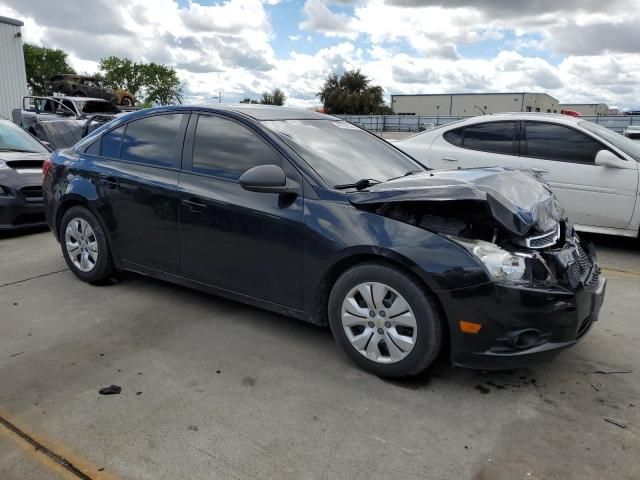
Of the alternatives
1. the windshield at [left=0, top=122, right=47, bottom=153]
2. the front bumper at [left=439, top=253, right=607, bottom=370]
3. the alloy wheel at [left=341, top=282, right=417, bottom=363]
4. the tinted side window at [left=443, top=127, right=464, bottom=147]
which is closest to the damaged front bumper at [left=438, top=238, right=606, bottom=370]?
the front bumper at [left=439, top=253, right=607, bottom=370]

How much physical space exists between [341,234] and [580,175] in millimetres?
4036

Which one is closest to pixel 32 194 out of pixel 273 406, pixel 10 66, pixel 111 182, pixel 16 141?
pixel 16 141

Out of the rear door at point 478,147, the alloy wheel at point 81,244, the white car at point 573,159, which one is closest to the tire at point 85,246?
the alloy wheel at point 81,244

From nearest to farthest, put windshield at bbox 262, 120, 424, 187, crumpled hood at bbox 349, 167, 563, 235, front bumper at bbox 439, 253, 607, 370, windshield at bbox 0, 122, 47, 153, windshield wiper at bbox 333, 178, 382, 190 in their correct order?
front bumper at bbox 439, 253, 607, 370, crumpled hood at bbox 349, 167, 563, 235, windshield wiper at bbox 333, 178, 382, 190, windshield at bbox 262, 120, 424, 187, windshield at bbox 0, 122, 47, 153

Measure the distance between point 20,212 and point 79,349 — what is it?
3.90 m

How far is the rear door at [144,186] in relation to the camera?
3891mm

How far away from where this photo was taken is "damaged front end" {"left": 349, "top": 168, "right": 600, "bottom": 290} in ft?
8.91

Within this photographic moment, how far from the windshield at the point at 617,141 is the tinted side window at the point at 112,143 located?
197 inches

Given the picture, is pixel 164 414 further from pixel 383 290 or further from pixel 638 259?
pixel 638 259

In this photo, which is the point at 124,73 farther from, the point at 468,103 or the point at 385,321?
the point at 385,321

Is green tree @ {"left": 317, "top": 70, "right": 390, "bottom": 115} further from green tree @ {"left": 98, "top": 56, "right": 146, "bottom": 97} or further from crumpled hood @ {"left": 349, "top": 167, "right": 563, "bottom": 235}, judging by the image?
crumpled hood @ {"left": 349, "top": 167, "right": 563, "bottom": 235}

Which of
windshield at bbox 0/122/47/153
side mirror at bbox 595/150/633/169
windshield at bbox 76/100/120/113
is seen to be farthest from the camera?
windshield at bbox 76/100/120/113

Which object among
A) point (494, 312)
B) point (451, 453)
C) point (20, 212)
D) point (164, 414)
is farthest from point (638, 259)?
point (20, 212)

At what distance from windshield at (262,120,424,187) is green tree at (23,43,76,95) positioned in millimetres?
74238
